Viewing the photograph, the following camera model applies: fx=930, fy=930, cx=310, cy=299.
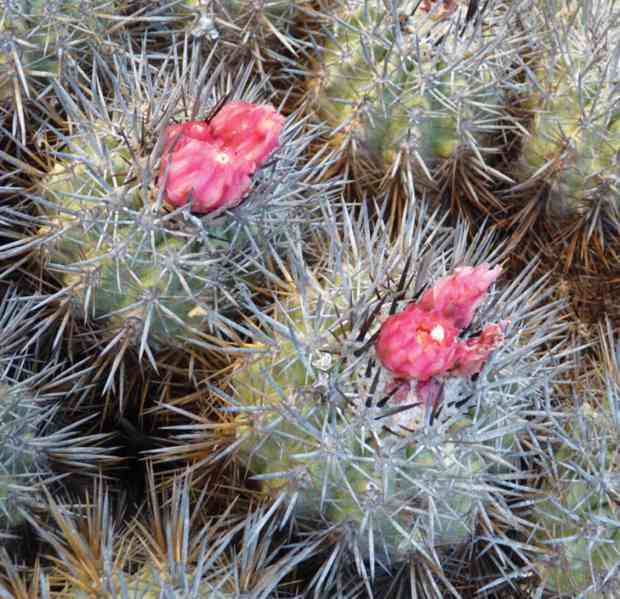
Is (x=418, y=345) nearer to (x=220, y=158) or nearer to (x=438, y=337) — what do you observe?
(x=438, y=337)

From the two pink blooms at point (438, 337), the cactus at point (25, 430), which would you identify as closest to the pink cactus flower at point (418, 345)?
the two pink blooms at point (438, 337)

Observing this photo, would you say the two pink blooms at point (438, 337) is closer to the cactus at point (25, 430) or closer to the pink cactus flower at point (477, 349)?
the pink cactus flower at point (477, 349)

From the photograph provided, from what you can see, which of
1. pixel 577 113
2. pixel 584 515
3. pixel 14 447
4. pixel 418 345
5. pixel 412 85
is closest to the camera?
pixel 418 345

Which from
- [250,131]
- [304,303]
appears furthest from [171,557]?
[250,131]

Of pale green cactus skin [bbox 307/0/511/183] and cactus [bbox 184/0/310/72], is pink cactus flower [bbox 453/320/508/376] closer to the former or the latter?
pale green cactus skin [bbox 307/0/511/183]

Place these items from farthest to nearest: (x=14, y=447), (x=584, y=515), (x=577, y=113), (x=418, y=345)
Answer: (x=577, y=113)
(x=584, y=515)
(x=14, y=447)
(x=418, y=345)

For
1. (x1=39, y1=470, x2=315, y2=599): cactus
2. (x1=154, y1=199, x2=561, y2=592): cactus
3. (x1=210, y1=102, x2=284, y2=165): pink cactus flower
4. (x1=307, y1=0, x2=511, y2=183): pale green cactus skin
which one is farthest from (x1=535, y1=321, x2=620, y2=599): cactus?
(x1=210, y1=102, x2=284, y2=165): pink cactus flower

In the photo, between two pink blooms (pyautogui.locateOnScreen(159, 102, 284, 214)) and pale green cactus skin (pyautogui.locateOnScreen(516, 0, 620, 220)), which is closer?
two pink blooms (pyautogui.locateOnScreen(159, 102, 284, 214))
